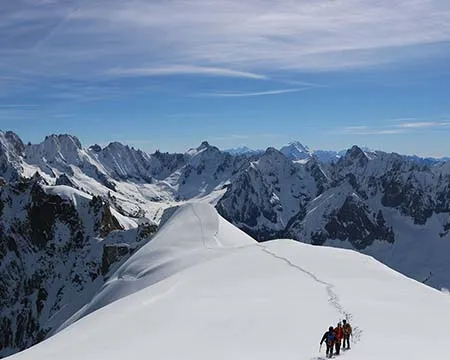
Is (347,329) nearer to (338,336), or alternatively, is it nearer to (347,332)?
(347,332)

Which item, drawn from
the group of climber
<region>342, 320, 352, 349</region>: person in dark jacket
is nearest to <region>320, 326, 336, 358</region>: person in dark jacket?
the group of climber

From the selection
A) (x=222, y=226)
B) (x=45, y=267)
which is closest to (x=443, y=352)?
(x=222, y=226)

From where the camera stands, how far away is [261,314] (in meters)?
30.7

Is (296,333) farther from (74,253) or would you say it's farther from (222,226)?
(74,253)

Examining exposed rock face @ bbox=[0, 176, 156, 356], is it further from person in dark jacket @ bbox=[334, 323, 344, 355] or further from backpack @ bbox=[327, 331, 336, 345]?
backpack @ bbox=[327, 331, 336, 345]

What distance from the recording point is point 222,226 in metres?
76.1

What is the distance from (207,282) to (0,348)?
13258cm

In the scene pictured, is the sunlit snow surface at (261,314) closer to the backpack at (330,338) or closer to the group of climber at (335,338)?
the group of climber at (335,338)

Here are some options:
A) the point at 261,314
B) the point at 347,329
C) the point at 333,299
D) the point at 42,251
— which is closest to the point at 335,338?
the point at 347,329

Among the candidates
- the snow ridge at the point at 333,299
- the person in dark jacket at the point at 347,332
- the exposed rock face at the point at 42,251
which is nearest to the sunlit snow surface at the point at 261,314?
the snow ridge at the point at 333,299

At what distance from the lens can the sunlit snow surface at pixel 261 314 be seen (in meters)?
25.1

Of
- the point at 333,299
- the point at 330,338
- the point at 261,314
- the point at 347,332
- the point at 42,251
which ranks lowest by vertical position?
the point at 42,251

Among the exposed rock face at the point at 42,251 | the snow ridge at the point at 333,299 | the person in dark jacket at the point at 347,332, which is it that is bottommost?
the exposed rock face at the point at 42,251

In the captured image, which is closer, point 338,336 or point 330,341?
point 330,341
